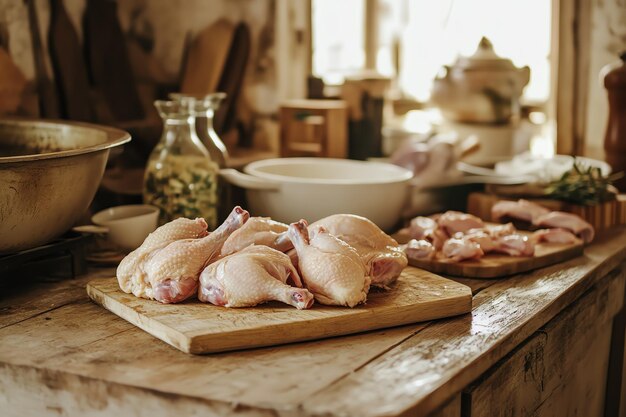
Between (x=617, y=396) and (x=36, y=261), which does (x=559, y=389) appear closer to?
(x=617, y=396)

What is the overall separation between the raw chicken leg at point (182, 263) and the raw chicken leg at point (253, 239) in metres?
0.03

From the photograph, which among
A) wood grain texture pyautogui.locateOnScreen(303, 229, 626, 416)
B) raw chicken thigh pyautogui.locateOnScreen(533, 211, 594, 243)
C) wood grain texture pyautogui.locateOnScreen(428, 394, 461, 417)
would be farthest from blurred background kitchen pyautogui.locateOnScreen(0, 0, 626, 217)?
wood grain texture pyautogui.locateOnScreen(428, 394, 461, 417)

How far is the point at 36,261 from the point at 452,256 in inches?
35.5

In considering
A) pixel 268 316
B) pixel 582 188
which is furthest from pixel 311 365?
pixel 582 188

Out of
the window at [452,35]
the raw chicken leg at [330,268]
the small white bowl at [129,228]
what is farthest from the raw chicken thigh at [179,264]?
the window at [452,35]

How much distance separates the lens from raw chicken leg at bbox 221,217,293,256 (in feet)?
4.71

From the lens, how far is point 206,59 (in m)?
2.56

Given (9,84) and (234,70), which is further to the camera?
(234,70)

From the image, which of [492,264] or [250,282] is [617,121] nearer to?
[492,264]

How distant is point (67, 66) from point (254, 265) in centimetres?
104

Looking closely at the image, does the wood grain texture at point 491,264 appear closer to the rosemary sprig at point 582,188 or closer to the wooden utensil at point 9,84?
the rosemary sprig at point 582,188

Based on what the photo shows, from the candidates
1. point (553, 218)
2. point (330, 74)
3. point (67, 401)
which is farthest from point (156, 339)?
point (330, 74)

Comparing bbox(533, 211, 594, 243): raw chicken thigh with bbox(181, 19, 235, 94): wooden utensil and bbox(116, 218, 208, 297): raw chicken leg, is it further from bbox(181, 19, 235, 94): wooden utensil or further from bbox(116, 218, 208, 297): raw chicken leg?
bbox(181, 19, 235, 94): wooden utensil

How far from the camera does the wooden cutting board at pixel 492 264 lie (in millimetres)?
1681
